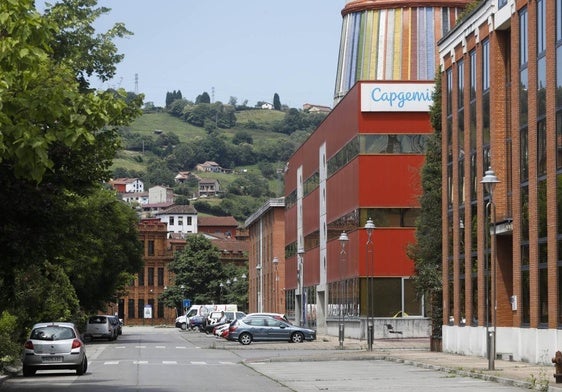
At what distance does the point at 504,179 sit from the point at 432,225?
52.6 feet

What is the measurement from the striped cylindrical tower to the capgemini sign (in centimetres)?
1385

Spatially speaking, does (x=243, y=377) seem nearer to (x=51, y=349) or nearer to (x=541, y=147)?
(x=51, y=349)

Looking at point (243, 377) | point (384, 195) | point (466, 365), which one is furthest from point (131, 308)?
point (243, 377)

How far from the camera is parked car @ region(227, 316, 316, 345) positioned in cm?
6425

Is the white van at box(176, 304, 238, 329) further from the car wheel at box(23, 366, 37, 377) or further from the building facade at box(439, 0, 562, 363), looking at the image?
the car wheel at box(23, 366, 37, 377)

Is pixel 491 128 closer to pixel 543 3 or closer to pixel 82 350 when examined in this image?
pixel 543 3

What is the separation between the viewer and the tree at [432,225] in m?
54.8

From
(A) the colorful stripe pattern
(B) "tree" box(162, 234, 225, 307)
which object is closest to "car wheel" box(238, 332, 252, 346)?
(A) the colorful stripe pattern

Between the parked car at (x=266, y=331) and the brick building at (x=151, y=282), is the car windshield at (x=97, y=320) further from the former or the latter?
the brick building at (x=151, y=282)

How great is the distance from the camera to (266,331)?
64.5m

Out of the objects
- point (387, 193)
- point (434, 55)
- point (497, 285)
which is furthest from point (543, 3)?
point (434, 55)

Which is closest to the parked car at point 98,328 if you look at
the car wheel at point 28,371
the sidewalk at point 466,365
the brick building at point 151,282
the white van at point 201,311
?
the sidewalk at point 466,365

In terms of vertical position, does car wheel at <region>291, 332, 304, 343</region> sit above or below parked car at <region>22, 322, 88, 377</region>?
below

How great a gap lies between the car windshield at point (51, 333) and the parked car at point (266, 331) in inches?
1136
